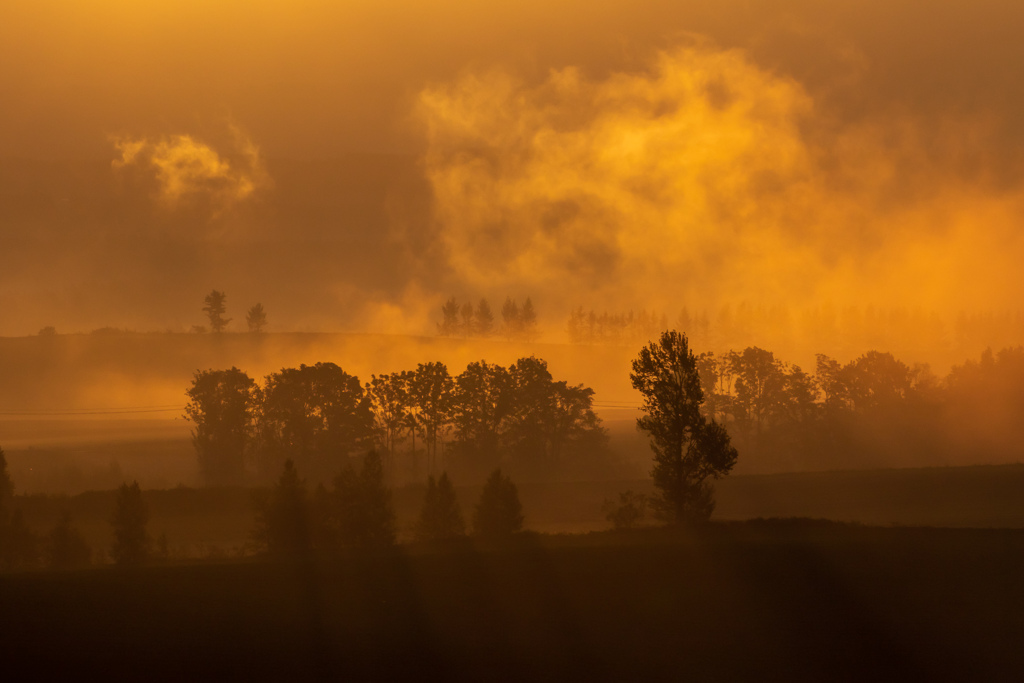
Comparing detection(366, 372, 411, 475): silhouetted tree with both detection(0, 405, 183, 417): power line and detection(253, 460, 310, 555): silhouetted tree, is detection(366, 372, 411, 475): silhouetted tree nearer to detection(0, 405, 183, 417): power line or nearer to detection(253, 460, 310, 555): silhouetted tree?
detection(253, 460, 310, 555): silhouetted tree

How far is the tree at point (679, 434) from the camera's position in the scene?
155 feet

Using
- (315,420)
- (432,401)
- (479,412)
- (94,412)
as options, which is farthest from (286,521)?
(94,412)

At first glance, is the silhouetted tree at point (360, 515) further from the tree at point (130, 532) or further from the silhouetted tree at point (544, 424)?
the silhouetted tree at point (544, 424)

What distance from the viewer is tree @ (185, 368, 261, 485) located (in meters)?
83.2

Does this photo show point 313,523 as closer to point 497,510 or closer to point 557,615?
point 497,510

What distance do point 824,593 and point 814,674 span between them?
293 inches

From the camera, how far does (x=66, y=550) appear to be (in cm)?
4697

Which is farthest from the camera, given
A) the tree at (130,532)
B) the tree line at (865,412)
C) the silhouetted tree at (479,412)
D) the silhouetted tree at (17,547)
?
the tree line at (865,412)

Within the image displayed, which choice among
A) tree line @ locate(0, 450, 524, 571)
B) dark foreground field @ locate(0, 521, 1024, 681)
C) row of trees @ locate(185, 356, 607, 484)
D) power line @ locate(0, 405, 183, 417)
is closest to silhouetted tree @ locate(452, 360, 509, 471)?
row of trees @ locate(185, 356, 607, 484)

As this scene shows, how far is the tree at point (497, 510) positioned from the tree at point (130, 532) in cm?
1895

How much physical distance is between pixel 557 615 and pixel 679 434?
64.3ft

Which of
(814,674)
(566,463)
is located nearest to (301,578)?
(814,674)

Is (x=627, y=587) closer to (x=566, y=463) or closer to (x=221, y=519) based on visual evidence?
(x=221, y=519)

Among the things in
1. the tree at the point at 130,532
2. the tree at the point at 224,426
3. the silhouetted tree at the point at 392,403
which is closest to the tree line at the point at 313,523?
the tree at the point at 130,532
